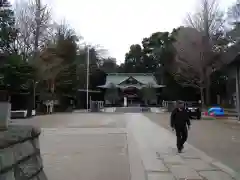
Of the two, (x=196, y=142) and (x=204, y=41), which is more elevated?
(x=204, y=41)

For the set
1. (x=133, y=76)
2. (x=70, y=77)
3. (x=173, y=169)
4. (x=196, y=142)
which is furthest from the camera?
(x=133, y=76)

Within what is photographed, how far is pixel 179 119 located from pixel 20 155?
23.5 feet

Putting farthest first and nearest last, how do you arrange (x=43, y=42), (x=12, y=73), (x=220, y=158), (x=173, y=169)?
(x=43, y=42), (x=12, y=73), (x=220, y=158), (x=173, y=169)

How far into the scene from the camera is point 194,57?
4644 cm

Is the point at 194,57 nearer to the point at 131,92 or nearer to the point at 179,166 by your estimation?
the point at 131,92

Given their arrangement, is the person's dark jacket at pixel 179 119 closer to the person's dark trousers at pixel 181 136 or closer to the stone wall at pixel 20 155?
the person's dark trousers at pixel 181 136

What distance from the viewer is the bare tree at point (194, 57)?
152 ft

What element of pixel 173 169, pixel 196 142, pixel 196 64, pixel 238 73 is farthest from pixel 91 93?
pixel 173 169

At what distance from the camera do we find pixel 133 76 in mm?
69750

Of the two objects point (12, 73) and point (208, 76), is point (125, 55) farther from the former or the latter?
point (12, 73)

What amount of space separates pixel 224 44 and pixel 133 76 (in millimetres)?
26202

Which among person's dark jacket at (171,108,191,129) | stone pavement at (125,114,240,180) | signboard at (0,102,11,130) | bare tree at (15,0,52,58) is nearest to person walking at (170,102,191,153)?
person's dark jacket at (171,108,191,129)

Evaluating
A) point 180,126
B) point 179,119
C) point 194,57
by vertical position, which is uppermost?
point 194,57

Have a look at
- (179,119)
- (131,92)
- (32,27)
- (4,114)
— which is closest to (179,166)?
(179,119)
